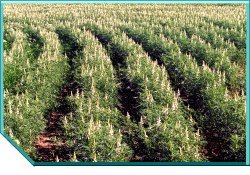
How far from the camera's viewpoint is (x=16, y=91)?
10.2 meters

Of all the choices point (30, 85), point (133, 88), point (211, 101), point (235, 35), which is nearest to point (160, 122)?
point (211, 101)

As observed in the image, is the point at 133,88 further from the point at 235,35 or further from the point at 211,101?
the point at 235,35

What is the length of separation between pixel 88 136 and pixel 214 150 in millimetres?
2454

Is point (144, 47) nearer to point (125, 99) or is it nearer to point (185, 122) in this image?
point (125, 99)

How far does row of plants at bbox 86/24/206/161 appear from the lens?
316 inches

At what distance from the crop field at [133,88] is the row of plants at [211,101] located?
0.07ft

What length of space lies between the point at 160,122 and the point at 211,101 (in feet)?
4.97

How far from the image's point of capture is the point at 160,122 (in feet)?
28.0

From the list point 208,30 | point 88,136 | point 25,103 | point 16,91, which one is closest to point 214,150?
point 88,136

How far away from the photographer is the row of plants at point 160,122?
8.04 meters

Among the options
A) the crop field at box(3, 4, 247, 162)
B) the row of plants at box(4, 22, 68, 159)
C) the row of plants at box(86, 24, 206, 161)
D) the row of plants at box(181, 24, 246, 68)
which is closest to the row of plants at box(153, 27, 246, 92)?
the crop field at box(3, 4, 247, 162)

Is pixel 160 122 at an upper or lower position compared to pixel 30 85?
lower

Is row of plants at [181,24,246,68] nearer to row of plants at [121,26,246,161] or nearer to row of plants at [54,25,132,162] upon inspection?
row of plants at [121,26,246,161]

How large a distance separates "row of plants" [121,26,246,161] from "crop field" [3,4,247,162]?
2cm
